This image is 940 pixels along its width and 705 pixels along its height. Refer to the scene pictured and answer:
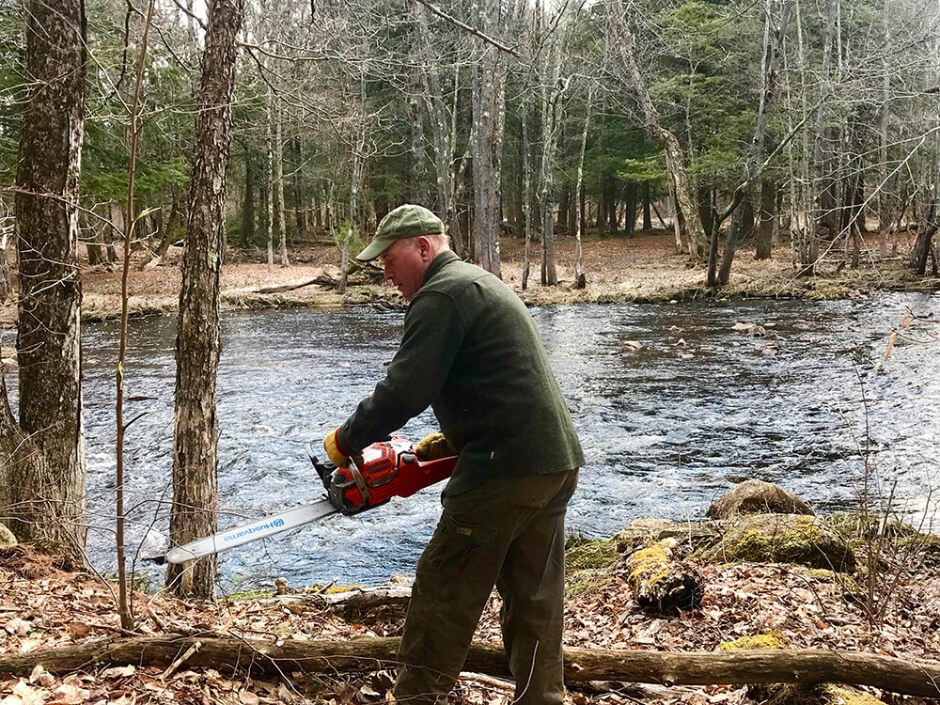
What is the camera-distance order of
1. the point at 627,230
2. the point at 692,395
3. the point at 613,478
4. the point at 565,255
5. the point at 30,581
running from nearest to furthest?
1. the point at 30,581
2. the point at 613,478
3. the point at 692,395
4. the point at 565,255
5. the point at 627,230

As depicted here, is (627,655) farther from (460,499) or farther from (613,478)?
(613,478)

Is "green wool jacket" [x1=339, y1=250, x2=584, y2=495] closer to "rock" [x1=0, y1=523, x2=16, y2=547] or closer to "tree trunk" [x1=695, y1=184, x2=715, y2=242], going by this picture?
"rock" [x1=0, y1=523, x2=16, y2=547]

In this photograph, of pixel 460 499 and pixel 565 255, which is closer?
pixel 460 499

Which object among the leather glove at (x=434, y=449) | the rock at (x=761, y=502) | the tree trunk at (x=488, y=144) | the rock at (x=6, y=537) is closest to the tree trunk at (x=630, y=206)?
the tree trunk at (x=488, y=144)

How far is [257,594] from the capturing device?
5438 mm

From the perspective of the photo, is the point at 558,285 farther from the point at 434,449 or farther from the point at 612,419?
the point at 434,449

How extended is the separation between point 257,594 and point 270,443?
4465mm

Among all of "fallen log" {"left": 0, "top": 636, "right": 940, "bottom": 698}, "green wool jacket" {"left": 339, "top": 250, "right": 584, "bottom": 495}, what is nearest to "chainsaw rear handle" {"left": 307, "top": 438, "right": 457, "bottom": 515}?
"green wool jacket" {"left": 339, "top": 250, "right": 584, "bottom": 495}

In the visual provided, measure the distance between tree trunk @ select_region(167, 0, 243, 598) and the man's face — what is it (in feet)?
6.26

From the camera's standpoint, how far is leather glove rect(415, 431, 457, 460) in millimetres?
3621

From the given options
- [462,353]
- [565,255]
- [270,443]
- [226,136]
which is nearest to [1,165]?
[270,443]

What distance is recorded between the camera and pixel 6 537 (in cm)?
484

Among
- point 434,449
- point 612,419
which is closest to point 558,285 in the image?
point 612,419

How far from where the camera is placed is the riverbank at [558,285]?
829 inches
